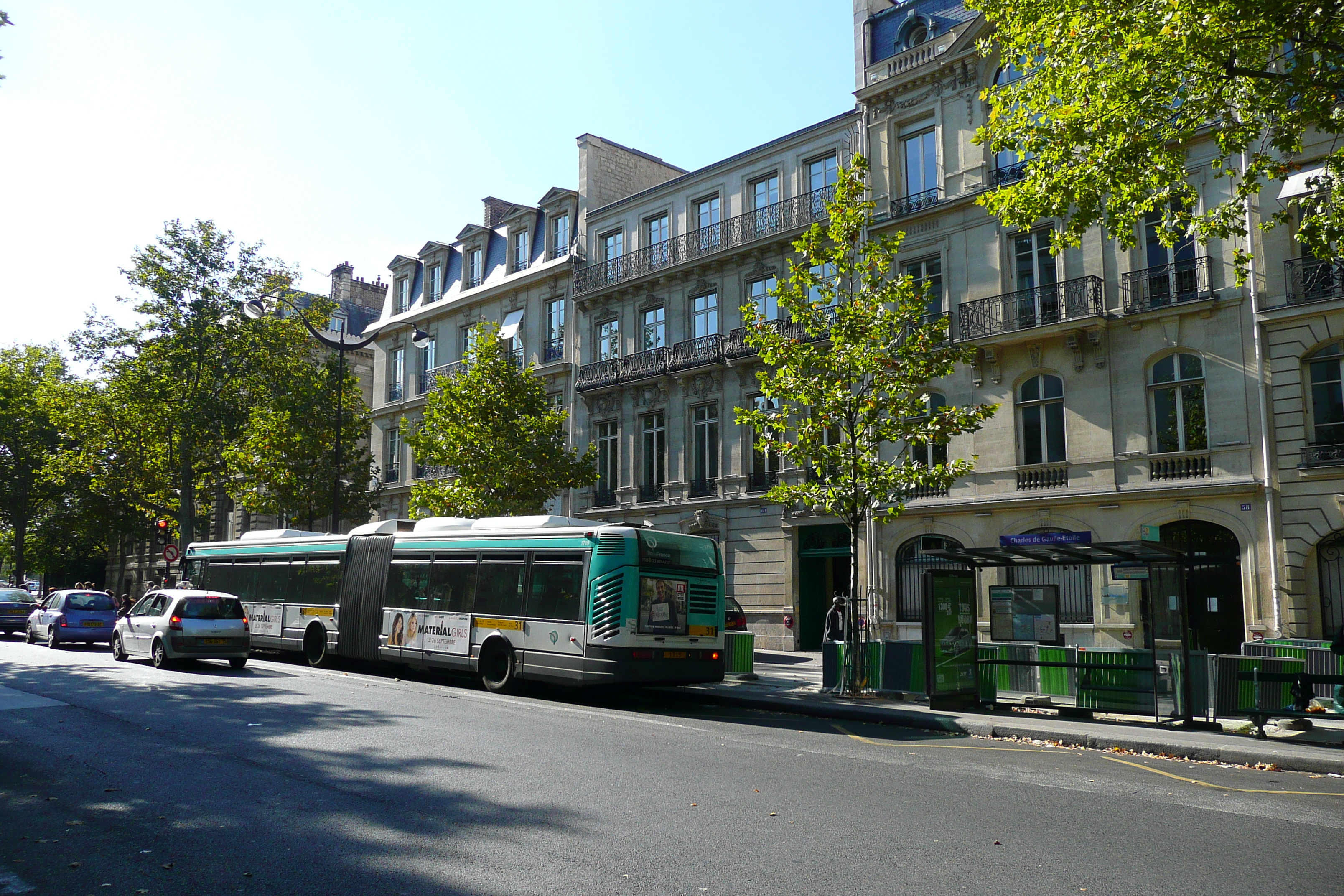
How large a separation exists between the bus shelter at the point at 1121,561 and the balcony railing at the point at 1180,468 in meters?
7.41

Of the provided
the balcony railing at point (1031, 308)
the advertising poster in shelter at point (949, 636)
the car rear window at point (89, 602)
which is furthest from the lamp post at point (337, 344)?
the advertising poster in shelter at point (949, 636)

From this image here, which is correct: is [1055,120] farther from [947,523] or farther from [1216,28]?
[947,523]

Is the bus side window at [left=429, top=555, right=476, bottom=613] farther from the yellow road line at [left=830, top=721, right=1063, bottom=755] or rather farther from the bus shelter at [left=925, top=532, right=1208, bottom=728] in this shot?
the yellow road line at [left=830, top=721, right=1063, bottom=755]

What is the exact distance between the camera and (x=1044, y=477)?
23359 mm

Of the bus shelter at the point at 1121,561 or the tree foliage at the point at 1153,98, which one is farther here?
the bus shelter at the point at 1121,561

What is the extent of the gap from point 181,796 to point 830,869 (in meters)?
5.00

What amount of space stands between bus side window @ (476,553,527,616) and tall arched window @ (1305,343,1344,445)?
15.7 metres

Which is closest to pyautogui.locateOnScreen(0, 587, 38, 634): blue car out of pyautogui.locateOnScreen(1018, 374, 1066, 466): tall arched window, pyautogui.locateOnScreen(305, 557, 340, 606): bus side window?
pyautogui.locateOnScreen(305, 557, 340, 606): bus side window

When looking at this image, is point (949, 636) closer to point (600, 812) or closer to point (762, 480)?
point (600, 812)

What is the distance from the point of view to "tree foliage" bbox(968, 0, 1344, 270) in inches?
500

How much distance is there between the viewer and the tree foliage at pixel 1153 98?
12.7m

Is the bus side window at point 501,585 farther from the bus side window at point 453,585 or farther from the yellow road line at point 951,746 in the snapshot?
the yellow road line at point 951,746

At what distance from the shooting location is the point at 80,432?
39594 mm

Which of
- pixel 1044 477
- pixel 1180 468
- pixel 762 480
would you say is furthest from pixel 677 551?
pixel 762 480
